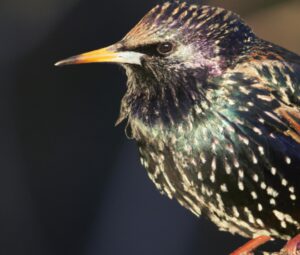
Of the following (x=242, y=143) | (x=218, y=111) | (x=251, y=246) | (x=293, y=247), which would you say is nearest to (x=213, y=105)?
(x=218, y=111)

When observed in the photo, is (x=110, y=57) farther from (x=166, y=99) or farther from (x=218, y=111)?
(x=218, y=111)

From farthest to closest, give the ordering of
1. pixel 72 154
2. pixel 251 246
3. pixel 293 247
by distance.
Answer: pixel 72 154, pixel 251 246, pixel 293 247

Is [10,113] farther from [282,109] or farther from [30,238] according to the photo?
[282,109]

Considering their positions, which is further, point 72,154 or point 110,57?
point 72,154

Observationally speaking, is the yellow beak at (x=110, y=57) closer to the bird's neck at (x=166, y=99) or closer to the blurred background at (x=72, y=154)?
the bird's neck at (x=166, y=99)

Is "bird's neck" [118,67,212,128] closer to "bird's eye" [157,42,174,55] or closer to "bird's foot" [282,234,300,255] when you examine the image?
"bird's eye" [157,42,174,55]

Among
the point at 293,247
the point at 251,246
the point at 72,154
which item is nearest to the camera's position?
the point at 293,247

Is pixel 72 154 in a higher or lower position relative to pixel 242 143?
lower

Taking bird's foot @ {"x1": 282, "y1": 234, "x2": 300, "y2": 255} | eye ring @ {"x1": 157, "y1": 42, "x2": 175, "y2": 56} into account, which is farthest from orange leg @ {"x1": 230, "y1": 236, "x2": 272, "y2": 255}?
eye ring @ {"x1": 157, "y1": 42, "x2": 175, "y2": 56}

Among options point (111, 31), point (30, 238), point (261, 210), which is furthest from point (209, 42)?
point (30, 238)
